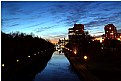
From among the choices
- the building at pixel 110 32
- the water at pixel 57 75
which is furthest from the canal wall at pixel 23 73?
the building at pixel 110 32

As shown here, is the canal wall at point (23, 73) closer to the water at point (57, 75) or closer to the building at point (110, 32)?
the water at point (57, 75)

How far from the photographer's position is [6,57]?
24125mm

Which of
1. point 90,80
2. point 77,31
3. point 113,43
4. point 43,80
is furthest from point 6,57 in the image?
point 77,31

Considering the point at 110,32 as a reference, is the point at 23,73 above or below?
below

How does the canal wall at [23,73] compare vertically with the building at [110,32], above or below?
below

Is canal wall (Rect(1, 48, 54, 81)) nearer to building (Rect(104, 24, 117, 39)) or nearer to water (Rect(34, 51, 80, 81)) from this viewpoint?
water (Rect(34, 51, 80, 81))

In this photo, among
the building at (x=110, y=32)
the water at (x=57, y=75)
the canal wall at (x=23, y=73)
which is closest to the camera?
the canal wall at (x=23, y=73)

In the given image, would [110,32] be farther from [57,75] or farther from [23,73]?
[23,73]

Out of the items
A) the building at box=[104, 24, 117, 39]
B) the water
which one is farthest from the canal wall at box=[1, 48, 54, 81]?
the building at box=[104, 24, 117, 39]

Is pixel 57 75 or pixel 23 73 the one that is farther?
pixel 57 75

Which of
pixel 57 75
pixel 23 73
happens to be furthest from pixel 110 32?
pixel 23 73

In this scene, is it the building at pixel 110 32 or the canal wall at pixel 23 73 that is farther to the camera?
the building at pixel 110 32

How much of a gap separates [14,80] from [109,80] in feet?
20.0

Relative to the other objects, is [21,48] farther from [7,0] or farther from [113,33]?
[113,33]
